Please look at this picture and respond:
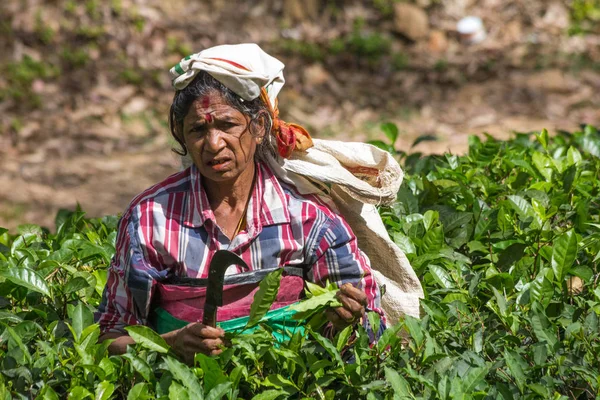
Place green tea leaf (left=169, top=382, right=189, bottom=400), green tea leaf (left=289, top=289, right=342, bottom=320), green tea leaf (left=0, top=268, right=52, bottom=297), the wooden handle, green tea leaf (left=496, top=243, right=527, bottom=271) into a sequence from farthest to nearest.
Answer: green tea leaf (left=496, top=243, right=527, bottom=271) < green tea leaf (left=0, top=268, right=52, bottom=297) < green tea leaf (left=289, top=289, right=342, bottom=320) < the wooden handle < green tea leaf (left=169, top=382, right=189, bottom=400)

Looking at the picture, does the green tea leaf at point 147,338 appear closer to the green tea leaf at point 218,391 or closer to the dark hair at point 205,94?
the green tea leaf at point 218,391

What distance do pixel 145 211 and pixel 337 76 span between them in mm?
5579

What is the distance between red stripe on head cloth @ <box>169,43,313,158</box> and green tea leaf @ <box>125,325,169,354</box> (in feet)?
2.23

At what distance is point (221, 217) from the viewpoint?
2.65m

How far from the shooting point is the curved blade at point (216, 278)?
87.0 inches

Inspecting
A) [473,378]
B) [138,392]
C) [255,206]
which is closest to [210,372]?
[138,392]

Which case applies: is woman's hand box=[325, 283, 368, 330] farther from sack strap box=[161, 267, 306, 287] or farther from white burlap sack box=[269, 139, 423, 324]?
white burlap sack box=[269, 139, 423, 324]

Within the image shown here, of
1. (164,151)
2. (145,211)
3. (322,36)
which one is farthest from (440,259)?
(322,36)

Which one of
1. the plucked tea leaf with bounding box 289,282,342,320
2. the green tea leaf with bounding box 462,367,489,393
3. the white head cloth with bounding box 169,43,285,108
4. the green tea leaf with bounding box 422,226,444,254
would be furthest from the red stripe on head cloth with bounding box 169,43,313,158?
the green tea leaf with bounding box 462,367,489,393

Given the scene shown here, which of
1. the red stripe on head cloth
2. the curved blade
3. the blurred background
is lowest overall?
the blurred background

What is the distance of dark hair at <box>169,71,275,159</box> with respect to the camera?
8.29 ft

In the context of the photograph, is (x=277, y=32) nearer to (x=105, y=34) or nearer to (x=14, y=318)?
(x=105, y=34)

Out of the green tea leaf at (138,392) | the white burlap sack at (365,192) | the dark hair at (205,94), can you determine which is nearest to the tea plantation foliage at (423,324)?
the green tea leaf at (138,392)

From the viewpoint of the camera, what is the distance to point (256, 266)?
2.57 m
